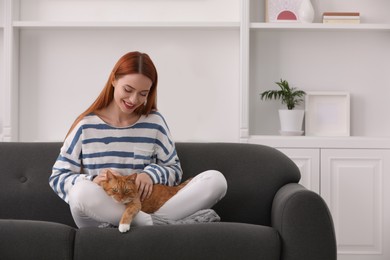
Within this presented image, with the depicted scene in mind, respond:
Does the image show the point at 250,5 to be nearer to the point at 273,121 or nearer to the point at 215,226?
the point at 273,121

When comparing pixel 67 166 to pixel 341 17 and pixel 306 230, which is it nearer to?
pixel 306 230

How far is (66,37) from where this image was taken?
4277mm

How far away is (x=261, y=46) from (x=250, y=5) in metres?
0.27

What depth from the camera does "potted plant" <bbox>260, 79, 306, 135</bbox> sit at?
4059mm

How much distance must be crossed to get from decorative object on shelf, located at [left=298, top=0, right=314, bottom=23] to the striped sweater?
1.65m

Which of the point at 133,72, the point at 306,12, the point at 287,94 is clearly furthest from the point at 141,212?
the point at 306,12

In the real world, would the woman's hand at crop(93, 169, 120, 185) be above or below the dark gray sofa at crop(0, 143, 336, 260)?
above

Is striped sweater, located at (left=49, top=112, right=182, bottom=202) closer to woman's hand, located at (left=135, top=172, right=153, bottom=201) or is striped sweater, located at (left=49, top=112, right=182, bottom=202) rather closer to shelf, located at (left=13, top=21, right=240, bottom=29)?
woman's hand, located at (left=135, top=172, right=153, bottom=201)

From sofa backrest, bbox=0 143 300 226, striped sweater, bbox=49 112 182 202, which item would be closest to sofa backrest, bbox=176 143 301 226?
sofa backrest, bbox=0 143 300 226

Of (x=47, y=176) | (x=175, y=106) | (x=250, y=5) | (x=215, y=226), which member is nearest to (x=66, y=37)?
(x=175, y=106)

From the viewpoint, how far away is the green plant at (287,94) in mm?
4082

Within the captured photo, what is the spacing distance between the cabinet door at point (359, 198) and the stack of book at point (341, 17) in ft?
2.63

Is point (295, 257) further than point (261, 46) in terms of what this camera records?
No

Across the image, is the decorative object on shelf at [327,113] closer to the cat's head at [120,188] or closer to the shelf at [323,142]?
the shelf at [323,142]
